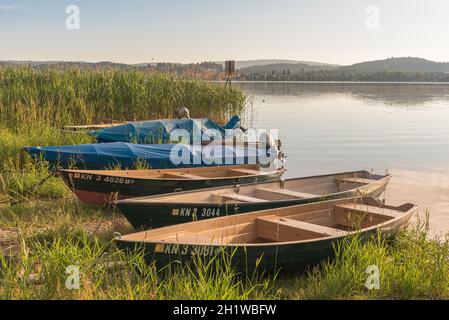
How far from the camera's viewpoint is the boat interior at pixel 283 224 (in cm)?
653

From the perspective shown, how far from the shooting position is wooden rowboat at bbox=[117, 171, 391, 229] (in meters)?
7.84

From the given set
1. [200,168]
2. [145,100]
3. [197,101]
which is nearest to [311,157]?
[197,101]

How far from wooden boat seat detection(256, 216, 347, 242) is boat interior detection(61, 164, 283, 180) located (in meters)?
3.10

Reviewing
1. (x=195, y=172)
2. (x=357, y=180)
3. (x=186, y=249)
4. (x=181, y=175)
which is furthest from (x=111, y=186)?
(x=357, y=180)

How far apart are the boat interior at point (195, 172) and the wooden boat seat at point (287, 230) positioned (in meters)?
3.10

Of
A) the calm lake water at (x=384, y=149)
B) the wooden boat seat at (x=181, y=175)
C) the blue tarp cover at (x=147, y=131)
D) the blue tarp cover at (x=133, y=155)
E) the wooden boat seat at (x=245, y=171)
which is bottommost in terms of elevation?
the calm lake water at (x=384, y=149)

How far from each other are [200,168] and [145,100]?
351 inches

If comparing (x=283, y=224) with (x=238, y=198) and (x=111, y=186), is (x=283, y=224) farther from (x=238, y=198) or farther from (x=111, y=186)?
(x=111, y=186)

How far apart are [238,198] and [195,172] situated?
2508mm

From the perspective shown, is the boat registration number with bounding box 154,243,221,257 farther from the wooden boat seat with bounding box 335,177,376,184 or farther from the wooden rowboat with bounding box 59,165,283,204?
the wooden boat seat with bounding box 335,177,376,184

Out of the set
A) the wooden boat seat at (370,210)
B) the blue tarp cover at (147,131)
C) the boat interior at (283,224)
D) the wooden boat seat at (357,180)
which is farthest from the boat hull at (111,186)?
the blue tarp cover at (147,131)

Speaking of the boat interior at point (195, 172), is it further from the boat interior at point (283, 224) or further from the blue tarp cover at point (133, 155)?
the boat interior at point (283, 224)

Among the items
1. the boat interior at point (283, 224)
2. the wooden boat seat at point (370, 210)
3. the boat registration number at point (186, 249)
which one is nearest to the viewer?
the boat registration number at point (186, 249)
